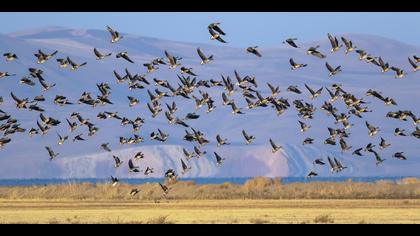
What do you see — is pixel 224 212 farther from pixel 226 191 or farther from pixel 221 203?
pixel 226 191

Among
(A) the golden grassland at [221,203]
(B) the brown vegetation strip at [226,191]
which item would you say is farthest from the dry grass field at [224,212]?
(B) the brown vegetation strip at [226,191]

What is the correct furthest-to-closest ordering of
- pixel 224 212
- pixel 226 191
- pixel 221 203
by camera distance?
pixel 226 191, pixel 221 203, pixel 224 212

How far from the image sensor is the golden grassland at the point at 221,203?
154 ft

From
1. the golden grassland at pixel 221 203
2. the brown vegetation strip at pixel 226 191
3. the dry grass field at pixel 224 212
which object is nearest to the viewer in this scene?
the dry grass field at pixel 224 212

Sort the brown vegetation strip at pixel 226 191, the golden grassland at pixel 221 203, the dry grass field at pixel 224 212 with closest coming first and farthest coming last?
the dry grass field at pixel 224 212, the golden grassland at pixel 221 203, the brown vegetation strip at pixel 226 191

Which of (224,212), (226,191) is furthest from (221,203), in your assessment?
(226,191)

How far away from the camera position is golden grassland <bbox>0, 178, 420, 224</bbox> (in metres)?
46.9

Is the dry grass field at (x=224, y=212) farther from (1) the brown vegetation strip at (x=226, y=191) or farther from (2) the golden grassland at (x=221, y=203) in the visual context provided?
(1) the brown vegetation strip at (x=226, y=191)

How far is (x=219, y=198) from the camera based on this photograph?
72.0 metres

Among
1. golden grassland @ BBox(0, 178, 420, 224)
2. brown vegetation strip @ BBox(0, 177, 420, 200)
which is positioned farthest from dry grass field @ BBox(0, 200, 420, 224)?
brown vegetation strip @ BBox(0, 177, 420, 200)

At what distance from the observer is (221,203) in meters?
63.4
